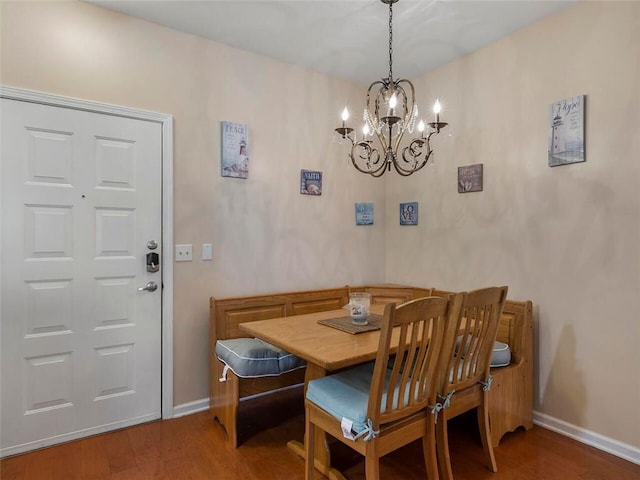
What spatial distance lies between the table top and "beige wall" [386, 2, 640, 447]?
1.25 meters

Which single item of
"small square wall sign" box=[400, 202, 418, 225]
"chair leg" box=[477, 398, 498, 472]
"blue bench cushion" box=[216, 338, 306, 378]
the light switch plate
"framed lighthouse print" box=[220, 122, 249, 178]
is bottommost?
"chair leg" box=[477, 398, 498, 472]

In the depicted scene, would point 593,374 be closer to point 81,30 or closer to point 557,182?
point 557,182

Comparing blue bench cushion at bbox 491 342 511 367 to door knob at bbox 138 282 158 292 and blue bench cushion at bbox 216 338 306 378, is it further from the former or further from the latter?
door knob at bbox 138 282 158 292

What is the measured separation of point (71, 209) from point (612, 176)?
10.1 feet

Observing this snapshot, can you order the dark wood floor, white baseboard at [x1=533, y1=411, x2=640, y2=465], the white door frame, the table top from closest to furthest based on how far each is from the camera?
the table top → the dark wood floor → white baseboard at [x1=533, y1=411, x2=640, y2=465] → the white door frame

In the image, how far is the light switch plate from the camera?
2.60m

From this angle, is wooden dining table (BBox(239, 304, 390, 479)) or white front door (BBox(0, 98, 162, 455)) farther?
white front door (BBox(0, 98, 162, 455))

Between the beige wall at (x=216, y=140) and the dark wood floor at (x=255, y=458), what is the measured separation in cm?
44

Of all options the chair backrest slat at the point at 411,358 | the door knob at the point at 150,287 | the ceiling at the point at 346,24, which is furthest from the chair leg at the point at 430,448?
the ceiling at the point at 346,24

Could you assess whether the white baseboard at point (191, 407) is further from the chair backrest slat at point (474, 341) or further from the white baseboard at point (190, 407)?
the chair backrest slat at point (474, 341)

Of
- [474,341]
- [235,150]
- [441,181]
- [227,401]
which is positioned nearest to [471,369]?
[474,341]

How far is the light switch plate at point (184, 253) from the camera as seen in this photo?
8.54 feet

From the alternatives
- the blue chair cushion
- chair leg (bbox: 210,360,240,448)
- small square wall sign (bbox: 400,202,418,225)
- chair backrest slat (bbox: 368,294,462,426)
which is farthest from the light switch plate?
small square wall sign (bbox: 400,202,418,225)

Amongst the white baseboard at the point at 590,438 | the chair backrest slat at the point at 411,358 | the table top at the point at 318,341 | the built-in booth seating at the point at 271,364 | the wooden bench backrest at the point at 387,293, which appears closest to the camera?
the chair backrest slat at the point at 411,358
